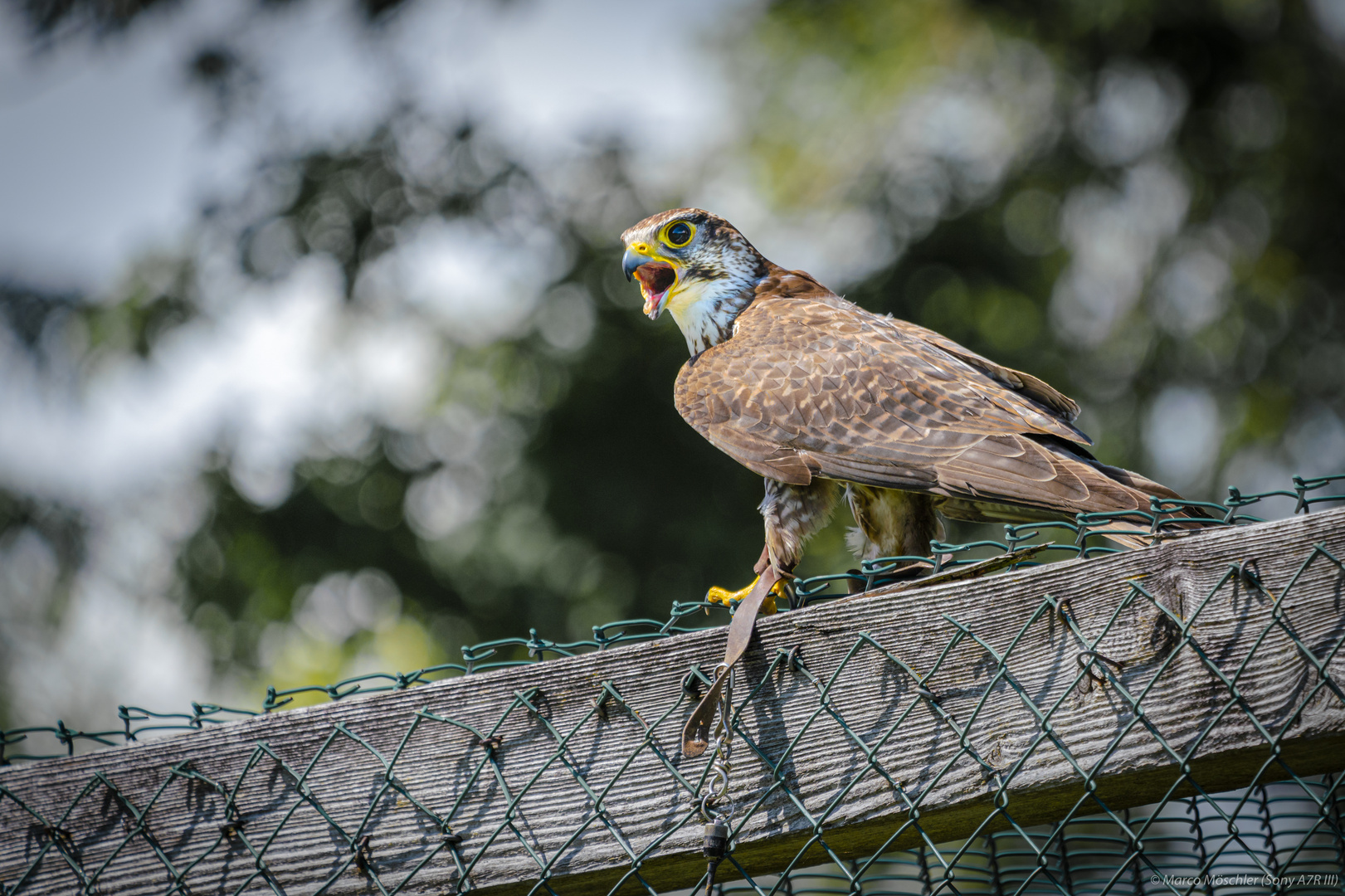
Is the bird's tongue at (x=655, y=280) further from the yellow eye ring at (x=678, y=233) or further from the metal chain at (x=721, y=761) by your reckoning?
the metal chain at (x=721, y=761)

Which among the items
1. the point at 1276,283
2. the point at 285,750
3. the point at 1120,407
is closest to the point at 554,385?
the point at 1120,407

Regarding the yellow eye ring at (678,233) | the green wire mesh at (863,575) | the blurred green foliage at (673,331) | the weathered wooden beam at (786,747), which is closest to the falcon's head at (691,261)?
the yellow eye ring at (678,233)

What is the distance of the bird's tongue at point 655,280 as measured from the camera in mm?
3029

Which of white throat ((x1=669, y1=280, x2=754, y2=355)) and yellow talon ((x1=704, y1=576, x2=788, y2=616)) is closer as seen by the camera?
yellow talon ((x1=704, y1=576, x2=788, y2=616))

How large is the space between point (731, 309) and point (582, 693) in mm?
A: 1582

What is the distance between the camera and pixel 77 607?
6191 mm

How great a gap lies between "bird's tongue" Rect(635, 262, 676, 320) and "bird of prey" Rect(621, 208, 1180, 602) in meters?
0.28

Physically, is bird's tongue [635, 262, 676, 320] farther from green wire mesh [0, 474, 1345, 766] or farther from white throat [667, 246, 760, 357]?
green wire mesh [0, 474, 1345, 766]

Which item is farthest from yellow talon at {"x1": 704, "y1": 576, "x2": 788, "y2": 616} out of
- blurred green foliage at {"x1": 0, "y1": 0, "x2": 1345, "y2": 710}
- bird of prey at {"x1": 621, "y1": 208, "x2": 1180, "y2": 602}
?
blurred green foliage at {"x1": 0, "y1": 0, "x2": 1345, "y2": 710}

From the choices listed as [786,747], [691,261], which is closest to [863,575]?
[786,747]

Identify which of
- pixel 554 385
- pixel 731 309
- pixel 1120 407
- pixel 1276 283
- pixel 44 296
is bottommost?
pixel 1120 407

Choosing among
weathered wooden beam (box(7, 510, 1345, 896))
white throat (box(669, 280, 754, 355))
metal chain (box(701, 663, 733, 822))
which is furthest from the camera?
white throat (box(669, 280, 754, 355))

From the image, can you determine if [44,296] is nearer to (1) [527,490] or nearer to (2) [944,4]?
(1) [527,490]

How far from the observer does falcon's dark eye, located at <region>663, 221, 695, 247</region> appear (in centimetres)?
302
